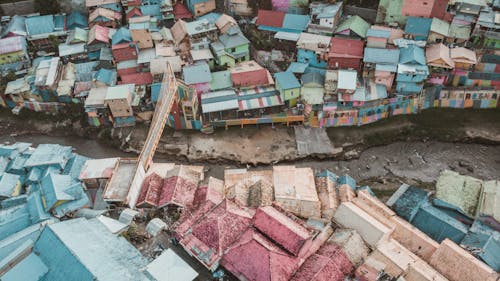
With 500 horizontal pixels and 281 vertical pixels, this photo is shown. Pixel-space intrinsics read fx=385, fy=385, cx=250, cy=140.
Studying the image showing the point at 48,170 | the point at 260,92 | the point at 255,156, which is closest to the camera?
the point at 48,170

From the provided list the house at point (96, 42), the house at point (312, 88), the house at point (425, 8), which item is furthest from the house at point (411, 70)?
the house at point (96, 42)

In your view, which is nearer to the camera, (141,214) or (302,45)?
(141,214)

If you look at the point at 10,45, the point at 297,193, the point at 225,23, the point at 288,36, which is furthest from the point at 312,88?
the point at 10,45

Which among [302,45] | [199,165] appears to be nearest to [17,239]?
[199,165]

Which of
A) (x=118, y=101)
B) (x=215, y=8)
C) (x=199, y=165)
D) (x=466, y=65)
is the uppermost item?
(x=215, y=8)

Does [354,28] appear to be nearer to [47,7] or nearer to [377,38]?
[377,38]

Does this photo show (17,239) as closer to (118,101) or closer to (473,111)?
(118,101)

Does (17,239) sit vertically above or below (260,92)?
below

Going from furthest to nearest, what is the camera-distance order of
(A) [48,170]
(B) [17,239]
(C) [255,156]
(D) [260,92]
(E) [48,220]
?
(D) [260,92] → (C) [255,156] → (A) [48,170] → (E) [48,220] → (B) [17,239]
